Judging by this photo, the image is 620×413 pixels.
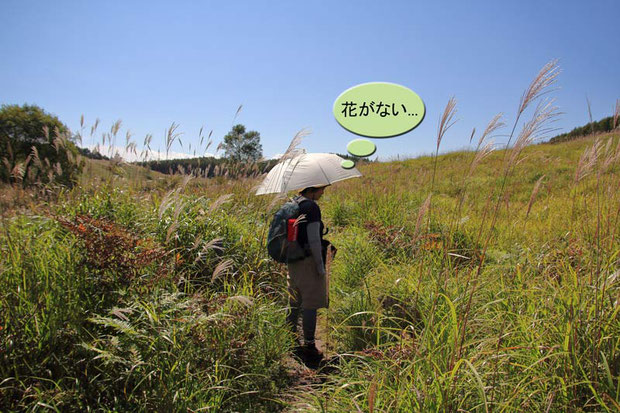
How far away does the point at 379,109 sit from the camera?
2.92 meters

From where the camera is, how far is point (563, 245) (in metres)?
3.63

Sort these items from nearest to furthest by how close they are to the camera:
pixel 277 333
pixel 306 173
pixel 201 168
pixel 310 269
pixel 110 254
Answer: pixel 110 254, pixel 277 333, pixel 310 269, pixel 306 173, pixel 201 168

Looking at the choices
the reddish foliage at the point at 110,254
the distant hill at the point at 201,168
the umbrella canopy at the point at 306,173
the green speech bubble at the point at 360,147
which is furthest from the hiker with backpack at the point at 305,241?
the distant hill at the point at 201,168

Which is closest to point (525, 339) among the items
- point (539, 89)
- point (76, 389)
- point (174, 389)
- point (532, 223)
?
point (539, 89)

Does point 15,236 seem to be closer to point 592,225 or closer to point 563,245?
point 563,245

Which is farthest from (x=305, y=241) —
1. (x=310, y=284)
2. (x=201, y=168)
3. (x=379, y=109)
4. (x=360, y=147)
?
(x=201, y=168)

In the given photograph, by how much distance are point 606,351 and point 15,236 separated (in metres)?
4.31

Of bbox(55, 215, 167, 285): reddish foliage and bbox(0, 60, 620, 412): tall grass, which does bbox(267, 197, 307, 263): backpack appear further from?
bbox(55, 215, 167, 285): reddish foliage

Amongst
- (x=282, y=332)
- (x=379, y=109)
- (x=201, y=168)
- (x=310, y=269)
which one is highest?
(x=379, y=109)

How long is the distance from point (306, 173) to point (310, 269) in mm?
914

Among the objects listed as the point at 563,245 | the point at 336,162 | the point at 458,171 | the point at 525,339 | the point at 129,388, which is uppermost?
the point at 458,171

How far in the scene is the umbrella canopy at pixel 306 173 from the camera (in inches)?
122

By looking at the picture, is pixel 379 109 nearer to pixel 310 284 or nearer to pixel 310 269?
pixel 310 269

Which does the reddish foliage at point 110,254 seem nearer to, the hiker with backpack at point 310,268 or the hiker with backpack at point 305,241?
the hiker with backpack at point 305,241
